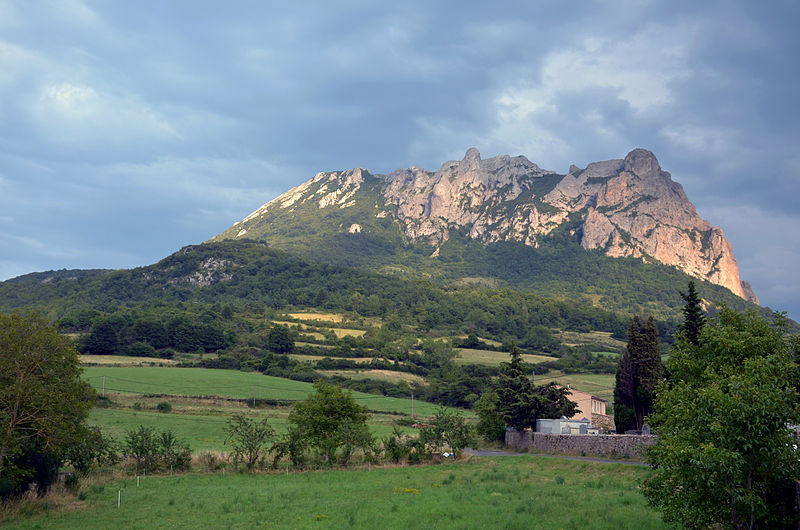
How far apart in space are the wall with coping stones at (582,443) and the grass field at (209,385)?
1286 inches

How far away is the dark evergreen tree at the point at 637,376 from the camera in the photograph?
54.2 m

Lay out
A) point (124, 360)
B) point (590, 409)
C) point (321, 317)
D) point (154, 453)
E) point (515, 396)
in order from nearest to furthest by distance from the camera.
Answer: point (154, 453) → point (515, 396) → point (590, 409) → point (124, 360) → point (321, 317)

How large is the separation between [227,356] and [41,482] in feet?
314

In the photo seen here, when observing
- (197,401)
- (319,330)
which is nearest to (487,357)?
(319,330)

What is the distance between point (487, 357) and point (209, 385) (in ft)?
250

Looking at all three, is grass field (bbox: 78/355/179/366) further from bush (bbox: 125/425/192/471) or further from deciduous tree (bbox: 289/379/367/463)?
bush (bbox: 125/425/192/471)

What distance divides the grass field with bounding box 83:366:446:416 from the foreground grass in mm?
47663

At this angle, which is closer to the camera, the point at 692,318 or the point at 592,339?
the point at 692,318

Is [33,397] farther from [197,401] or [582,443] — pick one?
[197,401]

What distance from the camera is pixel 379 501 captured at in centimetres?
2338

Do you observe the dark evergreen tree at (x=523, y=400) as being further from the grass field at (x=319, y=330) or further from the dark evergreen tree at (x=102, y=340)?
the grass field at (x=319, y=330)

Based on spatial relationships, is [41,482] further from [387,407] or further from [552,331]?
[552,331]

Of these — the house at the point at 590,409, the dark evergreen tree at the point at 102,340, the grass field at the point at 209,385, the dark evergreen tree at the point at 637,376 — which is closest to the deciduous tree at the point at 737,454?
the dark evergreen tree at the point at 637,376

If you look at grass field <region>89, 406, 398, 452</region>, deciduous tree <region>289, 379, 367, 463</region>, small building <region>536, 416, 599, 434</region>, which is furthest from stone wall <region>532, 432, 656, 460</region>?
grass field <region>89, 406, 398, 452</region>
